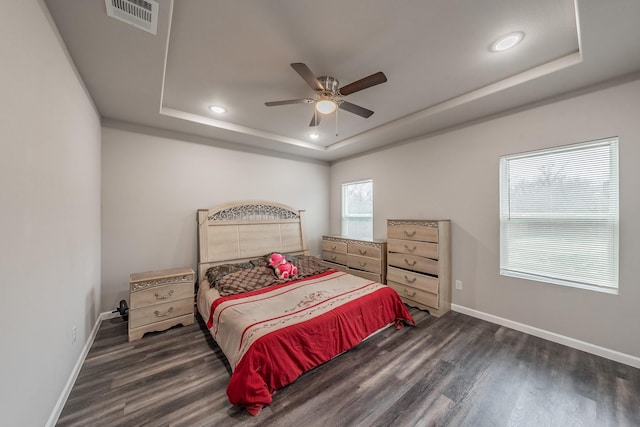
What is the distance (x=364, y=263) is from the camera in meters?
3.91

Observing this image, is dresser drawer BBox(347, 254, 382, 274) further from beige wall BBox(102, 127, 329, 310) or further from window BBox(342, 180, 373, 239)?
beige wall BBox(102, 127, 329, 310)

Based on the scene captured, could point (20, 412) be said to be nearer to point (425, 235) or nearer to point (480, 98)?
point (425, 235)

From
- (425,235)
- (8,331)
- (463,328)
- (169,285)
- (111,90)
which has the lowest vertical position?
(463,328)

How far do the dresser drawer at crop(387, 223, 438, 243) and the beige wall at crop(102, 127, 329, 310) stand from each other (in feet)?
7.58

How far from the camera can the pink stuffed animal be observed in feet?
10.7

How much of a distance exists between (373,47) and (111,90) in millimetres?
2515

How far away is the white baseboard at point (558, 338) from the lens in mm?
2086

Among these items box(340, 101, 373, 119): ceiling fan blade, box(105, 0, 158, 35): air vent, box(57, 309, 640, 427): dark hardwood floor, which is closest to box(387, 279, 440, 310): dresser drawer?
box(57, 309, 640, 427): dark hardwood floor

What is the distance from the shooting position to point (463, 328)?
2.76m

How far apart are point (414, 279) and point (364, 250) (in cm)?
93

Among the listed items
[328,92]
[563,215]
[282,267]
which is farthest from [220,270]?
[563,215]

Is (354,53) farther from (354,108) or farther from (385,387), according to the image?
(385,387)

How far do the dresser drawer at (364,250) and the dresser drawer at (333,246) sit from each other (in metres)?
0.12

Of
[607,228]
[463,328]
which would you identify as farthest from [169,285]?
[607,228]
